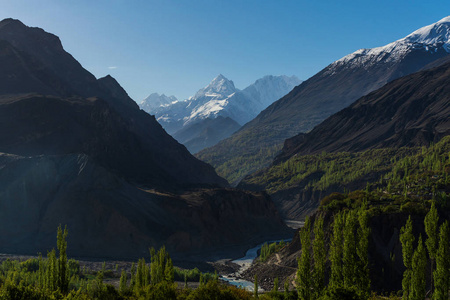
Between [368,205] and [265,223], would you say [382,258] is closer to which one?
[368,205]

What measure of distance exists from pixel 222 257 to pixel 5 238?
5689cm

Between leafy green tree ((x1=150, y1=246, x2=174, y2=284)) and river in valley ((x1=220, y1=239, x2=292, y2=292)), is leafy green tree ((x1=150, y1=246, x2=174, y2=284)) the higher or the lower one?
the higher one

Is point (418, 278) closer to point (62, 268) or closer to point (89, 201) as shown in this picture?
point (62, 268)

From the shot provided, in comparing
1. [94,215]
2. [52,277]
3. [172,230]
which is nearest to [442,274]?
[52,277]

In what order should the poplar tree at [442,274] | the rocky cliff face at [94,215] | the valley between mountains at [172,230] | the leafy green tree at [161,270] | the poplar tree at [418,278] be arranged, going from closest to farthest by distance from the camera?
the poplar tree at [418,278] → the poplar tree at [442,274] → the valley between mountains at [172,230] → the leafy green tree at [161,270] → the rocky cliff face at [94,215]

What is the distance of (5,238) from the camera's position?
123 m

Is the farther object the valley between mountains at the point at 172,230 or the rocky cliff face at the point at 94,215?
the rocky cliff face at the point at 94,215

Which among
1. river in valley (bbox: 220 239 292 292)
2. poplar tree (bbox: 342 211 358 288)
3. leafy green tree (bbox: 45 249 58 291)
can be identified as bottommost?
river in valley (bbox: 220 239 292 292)

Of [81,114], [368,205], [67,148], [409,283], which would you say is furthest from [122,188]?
[409,283]

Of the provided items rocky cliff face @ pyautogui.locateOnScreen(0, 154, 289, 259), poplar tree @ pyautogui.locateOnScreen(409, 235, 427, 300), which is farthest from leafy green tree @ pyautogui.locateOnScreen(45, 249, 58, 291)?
rocky cliff face @ pyautogui.locateOnScreen(0, 154, 289, 259)

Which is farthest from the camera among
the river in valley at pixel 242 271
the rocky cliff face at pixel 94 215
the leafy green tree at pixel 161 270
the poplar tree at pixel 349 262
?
the rocky cliff face at pixel 94 215

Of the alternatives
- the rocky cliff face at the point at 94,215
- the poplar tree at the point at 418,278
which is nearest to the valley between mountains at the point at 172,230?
the poplar tree at the point at 418,278

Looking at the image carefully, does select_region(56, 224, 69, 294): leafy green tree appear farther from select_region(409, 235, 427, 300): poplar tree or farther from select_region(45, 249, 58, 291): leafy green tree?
select_region(409, 235, 427, 300): poplar tree

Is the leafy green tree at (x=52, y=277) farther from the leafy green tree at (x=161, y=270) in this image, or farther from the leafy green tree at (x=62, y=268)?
the leafy green tree at (x=161, y=270)
